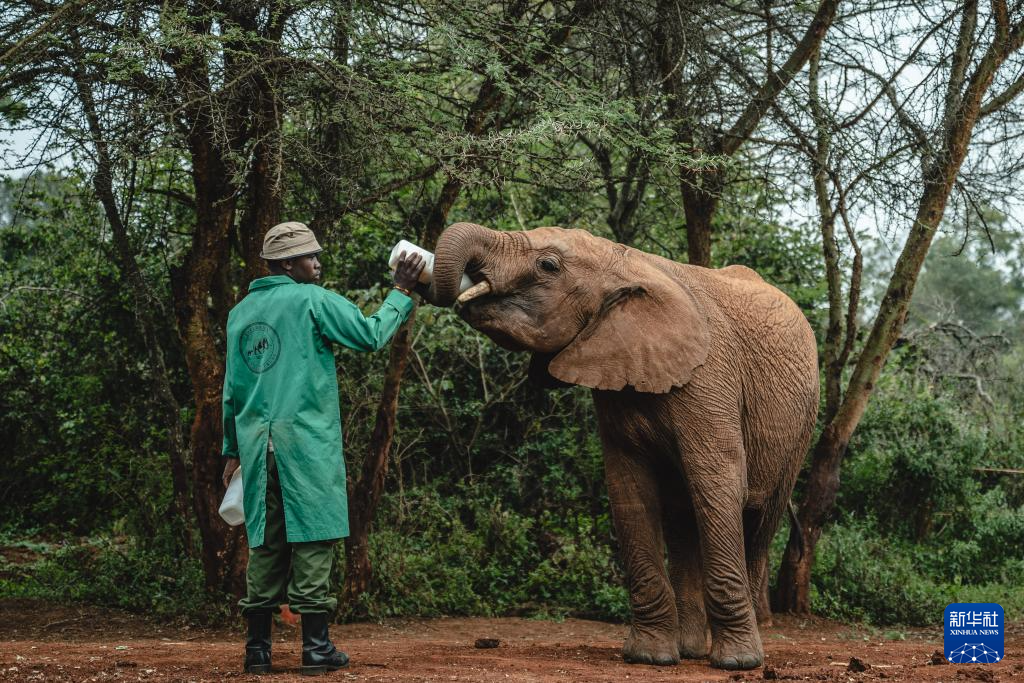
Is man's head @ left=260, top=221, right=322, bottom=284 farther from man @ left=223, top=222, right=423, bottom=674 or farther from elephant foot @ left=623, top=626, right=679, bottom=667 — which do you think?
elephant foot @ left=623, top=626, right=679, bottom=667

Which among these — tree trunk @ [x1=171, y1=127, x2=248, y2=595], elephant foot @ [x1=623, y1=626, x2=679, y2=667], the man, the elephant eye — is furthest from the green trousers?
tree trunk @ [x1=171, y1=127, x2=248, y2=595]

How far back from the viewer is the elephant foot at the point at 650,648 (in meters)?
6.41

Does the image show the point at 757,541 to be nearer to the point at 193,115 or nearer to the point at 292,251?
the point at 292,251

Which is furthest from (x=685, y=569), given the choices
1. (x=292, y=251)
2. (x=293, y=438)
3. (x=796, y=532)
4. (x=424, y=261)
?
(x=796, y=532)

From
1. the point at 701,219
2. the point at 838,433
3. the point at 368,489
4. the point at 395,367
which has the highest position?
the point at 701,219

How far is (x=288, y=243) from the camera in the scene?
221 inches

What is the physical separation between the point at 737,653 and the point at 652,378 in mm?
1613

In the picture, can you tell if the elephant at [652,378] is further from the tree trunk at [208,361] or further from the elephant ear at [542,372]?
the tree trunk at [208,361]

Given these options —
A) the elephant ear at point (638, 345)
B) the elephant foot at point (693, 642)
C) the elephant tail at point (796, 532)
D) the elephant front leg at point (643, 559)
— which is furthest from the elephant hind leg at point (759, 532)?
the elephant tail at point (796, 532)

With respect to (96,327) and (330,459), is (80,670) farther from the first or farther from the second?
(96,327)

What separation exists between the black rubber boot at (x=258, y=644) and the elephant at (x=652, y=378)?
5.95 ft

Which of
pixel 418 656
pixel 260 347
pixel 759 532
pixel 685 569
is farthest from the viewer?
pixel 759 532

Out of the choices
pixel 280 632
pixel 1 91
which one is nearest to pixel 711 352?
Answer: pixel 280 632

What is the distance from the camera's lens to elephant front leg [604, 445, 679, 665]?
647 cm
